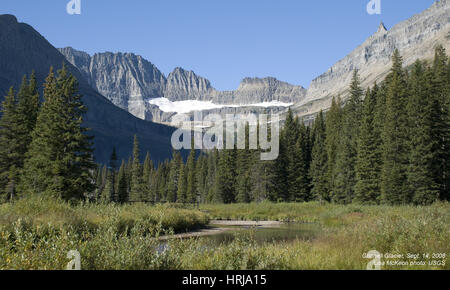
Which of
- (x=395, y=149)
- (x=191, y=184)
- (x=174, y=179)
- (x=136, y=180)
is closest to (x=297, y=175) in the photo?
(x=395, y=149)

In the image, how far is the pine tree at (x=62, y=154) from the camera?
34.1 meters

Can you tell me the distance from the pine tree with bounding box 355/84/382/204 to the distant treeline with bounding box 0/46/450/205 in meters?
0.14

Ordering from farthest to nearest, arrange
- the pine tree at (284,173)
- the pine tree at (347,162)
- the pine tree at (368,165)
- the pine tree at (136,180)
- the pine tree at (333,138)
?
the pine tree at (136,180) → the pine tree at (284,173) → the pine tree at (333,138) → the pine tree at (347,162) → the pine tree at (368,165)

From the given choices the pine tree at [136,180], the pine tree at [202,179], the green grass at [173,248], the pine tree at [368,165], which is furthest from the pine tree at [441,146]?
the pine tree at [136,180]

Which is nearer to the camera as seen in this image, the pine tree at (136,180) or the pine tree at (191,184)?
the pine tree at (136,180)

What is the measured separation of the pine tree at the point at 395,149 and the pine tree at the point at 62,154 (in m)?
34.8

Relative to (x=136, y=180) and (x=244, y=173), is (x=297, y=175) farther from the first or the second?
(x=136, y=180)

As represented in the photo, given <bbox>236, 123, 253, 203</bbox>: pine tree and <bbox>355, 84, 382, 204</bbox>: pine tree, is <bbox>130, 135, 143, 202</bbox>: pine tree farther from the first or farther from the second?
<bbox>355, 84, 382, 204</bbox>: pine tree

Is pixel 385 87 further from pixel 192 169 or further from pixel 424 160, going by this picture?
pixel 192 169

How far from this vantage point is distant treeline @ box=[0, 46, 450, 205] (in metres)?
35.2

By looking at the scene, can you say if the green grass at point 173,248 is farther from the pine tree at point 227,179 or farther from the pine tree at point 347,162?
the pine tree at point 227,179

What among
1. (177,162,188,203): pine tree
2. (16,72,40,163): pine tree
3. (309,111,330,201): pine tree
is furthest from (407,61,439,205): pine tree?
(177,162,188,203): pine tree
